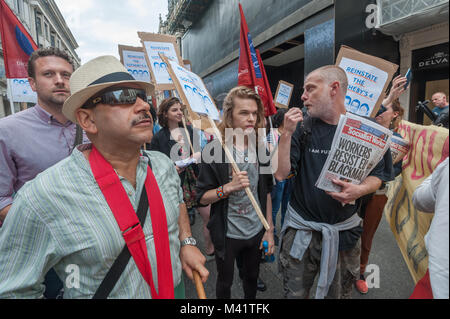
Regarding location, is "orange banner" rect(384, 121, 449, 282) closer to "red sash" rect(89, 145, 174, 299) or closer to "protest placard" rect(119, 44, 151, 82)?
"red sash" rect(89, 145, 174, 299)

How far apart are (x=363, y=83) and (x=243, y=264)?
6.47 feet

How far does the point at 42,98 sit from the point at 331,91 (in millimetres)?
2237

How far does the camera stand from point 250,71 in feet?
8.23

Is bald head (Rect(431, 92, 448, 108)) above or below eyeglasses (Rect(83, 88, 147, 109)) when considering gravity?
below

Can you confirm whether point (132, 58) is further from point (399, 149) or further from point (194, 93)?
point (399, 149)

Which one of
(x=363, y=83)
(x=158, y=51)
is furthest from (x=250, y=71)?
(x=158, y=51)

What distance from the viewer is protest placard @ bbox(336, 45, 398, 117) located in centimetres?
199

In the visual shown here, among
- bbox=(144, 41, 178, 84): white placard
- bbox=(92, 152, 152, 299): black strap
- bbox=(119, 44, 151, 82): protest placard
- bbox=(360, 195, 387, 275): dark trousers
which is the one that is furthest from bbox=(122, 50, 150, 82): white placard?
bbox=(360, 195, 387, 275): dark trousers

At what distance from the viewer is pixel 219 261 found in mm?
2025

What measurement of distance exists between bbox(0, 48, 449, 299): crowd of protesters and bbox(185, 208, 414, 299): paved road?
0.29 m

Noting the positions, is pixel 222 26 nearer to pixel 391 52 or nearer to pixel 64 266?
pixel 391 52

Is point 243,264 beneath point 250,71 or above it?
beneath
